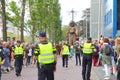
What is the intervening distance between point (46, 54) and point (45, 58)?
0.44 feet

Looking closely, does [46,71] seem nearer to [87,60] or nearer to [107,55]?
[87,60]

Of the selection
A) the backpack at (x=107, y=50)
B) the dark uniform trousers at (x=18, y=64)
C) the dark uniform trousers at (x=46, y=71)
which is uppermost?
the backpack at (x=107, y=50)

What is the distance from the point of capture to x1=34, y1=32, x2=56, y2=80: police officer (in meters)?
13.5

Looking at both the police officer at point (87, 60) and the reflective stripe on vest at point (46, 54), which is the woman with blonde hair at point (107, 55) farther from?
the reflective stripe on vest at point (46, 54)

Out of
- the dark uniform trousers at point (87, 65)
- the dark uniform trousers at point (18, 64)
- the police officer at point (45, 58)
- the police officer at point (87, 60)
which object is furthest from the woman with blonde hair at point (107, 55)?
the police officer at point (45, 58)

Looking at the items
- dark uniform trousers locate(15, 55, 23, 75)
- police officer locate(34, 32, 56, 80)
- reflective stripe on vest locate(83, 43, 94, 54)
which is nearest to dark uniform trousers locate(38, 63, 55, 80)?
police officer locate(34, 32, 56, 80)

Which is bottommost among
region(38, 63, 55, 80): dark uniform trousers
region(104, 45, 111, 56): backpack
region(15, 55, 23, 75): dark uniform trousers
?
region(15, 55, 23, 75): dark uniform trousers

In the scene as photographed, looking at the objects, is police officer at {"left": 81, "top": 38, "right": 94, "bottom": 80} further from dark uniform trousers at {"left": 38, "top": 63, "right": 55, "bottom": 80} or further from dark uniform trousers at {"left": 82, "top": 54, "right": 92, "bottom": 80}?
dark uniform trousers at {"left": 38, "top": 63, "right": 55, "bottom": 80}

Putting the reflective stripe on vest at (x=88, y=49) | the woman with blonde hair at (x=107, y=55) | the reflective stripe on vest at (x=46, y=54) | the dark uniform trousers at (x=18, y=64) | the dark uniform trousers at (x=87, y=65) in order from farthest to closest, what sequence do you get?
1. the dark uniform trousers at (x=18, y=64)
2. the woman with blonde hair at (x=107, y=55)
3. the reflective stripe on vest at (x=88, y=49)
4. the dark uniform trousers at (x=87, y=65)
5. the reflective stripe on vest at (x=46, y=54)

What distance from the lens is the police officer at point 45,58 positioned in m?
13.5

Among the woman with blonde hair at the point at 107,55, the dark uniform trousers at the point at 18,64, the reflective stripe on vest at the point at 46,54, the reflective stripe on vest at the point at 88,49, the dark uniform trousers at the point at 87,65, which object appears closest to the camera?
the reflective stripe on vest at the point at 46,54

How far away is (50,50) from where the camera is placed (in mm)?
13555

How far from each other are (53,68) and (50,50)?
57 cm

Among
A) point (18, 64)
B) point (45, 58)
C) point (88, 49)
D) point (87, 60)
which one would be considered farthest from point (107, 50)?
point (45, 58)
